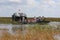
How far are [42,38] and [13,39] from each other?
6.80 ft

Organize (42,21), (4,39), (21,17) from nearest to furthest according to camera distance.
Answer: (4,39) → (42,21) → (21,17)

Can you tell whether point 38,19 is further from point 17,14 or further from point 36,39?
point 36,39

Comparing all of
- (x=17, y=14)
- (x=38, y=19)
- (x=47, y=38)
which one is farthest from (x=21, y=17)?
(x=47, y=38)

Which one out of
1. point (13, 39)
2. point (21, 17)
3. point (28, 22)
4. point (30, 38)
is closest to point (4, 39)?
point (13, 39)

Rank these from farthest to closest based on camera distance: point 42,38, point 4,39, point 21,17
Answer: point 21,17 → point 42,38 → point 4,39

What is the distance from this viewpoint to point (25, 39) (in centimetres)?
1513

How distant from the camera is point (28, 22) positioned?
40125 millimetres

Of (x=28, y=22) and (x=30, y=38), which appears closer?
(x=30, y=38)

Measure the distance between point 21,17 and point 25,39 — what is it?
102 feet

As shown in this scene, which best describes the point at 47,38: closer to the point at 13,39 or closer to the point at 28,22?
the point at 13,39

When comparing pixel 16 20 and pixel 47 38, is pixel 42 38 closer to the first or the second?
pixel 47 38

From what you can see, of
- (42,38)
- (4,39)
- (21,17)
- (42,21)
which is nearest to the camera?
(4,39)

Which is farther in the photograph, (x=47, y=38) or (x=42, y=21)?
(x=42, y=21)

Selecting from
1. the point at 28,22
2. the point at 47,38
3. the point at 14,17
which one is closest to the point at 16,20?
the point at 14,17
